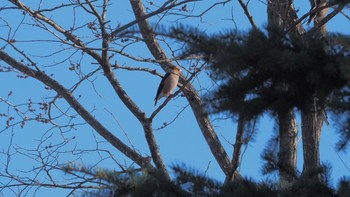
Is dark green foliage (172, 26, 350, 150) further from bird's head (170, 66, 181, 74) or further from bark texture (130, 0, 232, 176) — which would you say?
bird's head (170, 66, 181, 74)

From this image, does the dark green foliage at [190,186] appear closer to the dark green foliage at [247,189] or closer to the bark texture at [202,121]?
the dark green foliage at [247,189]

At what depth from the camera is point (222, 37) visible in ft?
8.88

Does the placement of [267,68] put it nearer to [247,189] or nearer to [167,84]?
[247,189]

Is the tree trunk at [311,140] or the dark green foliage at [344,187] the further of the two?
the tree trunk at [311,140]

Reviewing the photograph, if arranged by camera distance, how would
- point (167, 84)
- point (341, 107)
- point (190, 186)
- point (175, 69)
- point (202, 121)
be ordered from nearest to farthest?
point (341, 107) → point (190, 186) → point (202, 121) → point (175, 69) → point (167, 84)

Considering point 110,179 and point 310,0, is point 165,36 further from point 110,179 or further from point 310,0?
point 310,0

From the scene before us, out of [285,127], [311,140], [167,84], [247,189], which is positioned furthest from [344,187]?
[167,84]

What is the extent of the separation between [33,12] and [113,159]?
1.54 meters

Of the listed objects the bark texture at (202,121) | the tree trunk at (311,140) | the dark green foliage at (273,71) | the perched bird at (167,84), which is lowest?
the dark green foliage at (273,71)

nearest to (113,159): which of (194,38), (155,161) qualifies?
(155,161)

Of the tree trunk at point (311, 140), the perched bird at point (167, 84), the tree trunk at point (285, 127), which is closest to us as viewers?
the tree trunk at point (285, 127)

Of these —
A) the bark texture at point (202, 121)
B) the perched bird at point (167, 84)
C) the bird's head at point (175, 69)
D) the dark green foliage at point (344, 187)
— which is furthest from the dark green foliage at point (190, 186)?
the perched bird at point (167, 84)

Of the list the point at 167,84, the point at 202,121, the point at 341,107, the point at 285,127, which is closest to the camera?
the point at 341,107

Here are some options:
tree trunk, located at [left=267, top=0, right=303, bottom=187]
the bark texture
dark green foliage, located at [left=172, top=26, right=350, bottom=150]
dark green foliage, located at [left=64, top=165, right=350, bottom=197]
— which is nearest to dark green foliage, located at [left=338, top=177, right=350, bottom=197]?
dark green foliage, located at [left=64, top=165, right=350, bottom=197]
